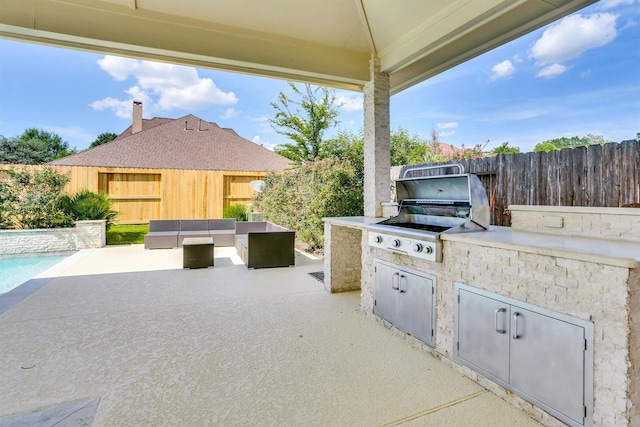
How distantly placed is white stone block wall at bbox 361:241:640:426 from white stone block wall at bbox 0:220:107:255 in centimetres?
856

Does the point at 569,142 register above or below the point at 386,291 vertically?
above

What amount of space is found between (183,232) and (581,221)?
8.08 m

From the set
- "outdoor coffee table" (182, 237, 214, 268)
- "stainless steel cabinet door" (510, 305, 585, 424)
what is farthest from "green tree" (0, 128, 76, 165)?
"stainless steel cabinet door" (510, 305, 585, 424)

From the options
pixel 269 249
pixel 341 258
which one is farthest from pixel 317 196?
pixel 341 258

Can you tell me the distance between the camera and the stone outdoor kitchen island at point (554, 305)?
5.29 feet

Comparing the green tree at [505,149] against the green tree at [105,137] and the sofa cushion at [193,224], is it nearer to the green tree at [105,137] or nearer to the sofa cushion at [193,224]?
the sofa cushion at [193,224]

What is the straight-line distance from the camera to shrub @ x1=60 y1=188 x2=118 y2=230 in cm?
815

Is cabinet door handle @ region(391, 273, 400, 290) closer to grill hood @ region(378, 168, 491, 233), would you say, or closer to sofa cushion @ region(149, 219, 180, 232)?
grill hood @ region(378, 168, 491, 233)

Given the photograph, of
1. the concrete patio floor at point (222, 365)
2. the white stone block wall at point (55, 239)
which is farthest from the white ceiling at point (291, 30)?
the white stone block wall at point (55, 239)

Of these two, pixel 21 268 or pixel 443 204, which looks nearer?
pixel 443 204

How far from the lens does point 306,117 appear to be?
13.1 meters

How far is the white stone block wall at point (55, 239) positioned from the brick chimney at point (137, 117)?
8952 millimetres

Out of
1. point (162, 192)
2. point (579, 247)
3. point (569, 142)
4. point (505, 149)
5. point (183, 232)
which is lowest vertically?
point (183, 232)

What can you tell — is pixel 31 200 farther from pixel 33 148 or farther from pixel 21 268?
pixel 33 148
